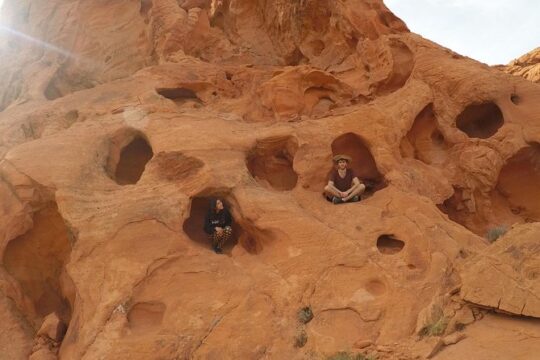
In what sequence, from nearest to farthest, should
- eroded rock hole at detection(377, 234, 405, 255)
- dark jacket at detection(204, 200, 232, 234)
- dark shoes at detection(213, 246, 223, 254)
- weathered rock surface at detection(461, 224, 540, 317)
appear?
1. weathered rock surface at detection(461, 224, 540, 317)
2. eroded rock hole at detection(377, 234, 405, 255)
3. dark shoes at detection(213, 246, 223, 254)
4. dark jacket at detection(204, 200, 232, 234)

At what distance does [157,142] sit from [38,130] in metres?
3.02

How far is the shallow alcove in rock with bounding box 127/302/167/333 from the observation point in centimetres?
677

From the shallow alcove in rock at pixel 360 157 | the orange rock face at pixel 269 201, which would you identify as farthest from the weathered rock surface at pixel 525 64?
the shallow alcove in rock at pixel 360 157

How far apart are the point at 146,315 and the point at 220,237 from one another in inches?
62.3

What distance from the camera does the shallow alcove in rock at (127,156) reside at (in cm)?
910

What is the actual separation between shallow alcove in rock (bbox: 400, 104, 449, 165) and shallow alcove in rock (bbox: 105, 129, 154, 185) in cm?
463

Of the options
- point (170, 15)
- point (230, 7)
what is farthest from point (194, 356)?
point (230, 7)

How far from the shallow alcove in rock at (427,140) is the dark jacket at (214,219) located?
3634 mm

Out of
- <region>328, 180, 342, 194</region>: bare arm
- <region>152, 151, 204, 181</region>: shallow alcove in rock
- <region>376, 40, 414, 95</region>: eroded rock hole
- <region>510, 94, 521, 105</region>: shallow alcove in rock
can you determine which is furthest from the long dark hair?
<region>510, 94, 521, 105</region>: shallow alcove in rock

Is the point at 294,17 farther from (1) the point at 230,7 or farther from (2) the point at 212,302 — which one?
(2) the point at 212,302

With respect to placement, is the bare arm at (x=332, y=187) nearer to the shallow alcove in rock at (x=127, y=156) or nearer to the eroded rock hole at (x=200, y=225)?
the eroded rock hole at (x=200, y=225)

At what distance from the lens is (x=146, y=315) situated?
689 centimetres

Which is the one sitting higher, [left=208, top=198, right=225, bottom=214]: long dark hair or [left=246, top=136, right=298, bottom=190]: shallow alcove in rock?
[left=246, top=136, right=298, bottom=190]: shallow alcove in rock

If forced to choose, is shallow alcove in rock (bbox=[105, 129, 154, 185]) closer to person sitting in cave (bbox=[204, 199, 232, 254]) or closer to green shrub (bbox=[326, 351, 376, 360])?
person sitting in cave (bbox=[204, 199, 232, 254])
